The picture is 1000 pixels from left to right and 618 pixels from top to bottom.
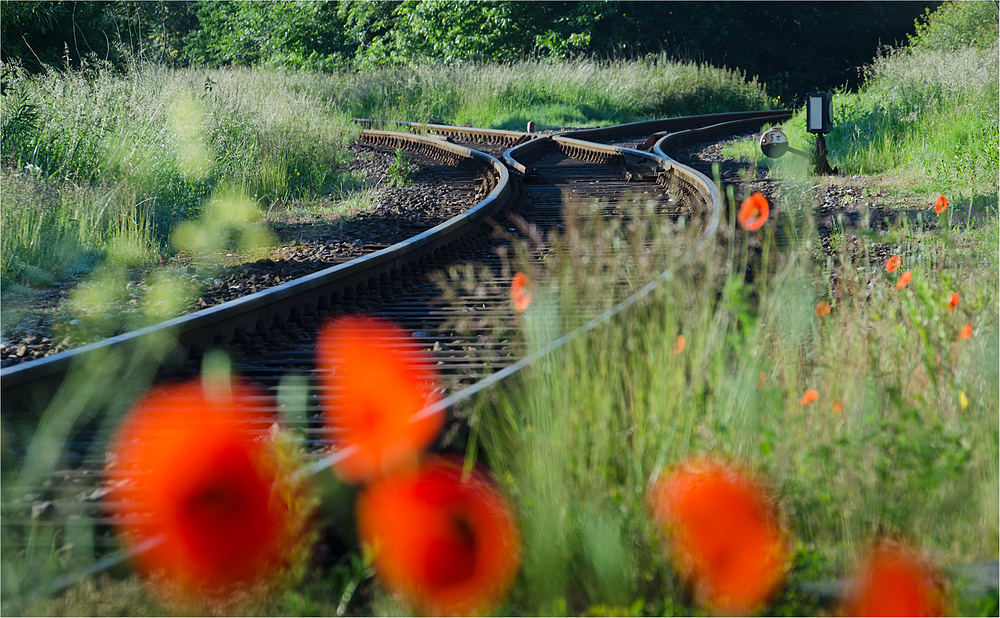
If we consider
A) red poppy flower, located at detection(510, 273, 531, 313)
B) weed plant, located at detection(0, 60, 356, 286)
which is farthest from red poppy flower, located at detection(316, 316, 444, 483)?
Result: weed plant, located at detection(0, 60, 356, 286)

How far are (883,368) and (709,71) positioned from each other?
27.3m

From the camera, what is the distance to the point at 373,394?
12.1 feet

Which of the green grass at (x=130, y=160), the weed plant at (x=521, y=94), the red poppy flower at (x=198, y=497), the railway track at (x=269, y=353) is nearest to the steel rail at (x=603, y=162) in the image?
the railway track at (x=269, y=353)

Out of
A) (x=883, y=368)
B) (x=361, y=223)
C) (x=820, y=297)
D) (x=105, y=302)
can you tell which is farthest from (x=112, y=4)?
(x=883, y=368)

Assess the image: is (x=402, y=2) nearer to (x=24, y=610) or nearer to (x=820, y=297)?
(x=820, y=297)

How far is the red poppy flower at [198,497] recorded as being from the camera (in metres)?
2.19

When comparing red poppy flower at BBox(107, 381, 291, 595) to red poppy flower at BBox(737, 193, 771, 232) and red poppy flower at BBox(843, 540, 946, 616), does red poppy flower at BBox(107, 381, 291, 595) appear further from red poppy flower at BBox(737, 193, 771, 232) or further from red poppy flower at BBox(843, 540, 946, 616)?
red poppy flower at BBox(737, 193, 771, 232)

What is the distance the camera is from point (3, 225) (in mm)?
5836

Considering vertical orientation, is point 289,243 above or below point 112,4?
below

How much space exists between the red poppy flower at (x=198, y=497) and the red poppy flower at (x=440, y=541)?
A: 0.27 metres

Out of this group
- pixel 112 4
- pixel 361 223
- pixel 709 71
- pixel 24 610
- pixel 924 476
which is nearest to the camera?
pixel 24 610

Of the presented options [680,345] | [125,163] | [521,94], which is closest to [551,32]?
[521,94]

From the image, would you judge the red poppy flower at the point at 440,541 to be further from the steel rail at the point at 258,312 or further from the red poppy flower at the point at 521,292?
the steel rail at the point at 258,312

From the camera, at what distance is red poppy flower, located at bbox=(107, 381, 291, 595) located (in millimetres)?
2186
